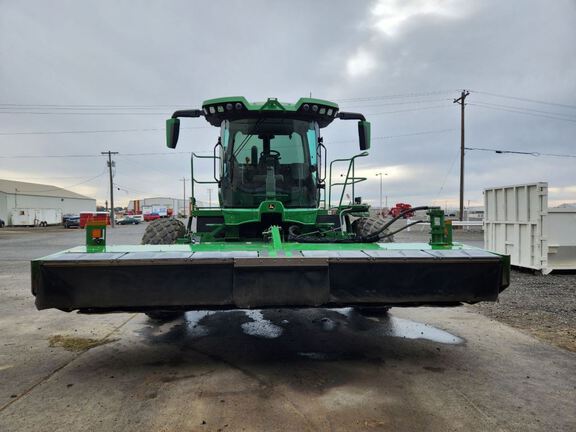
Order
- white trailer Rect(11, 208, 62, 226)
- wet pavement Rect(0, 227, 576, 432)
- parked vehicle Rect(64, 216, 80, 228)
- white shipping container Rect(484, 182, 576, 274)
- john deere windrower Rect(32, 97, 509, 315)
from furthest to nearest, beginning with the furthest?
white trailer Rect(11, 208, 62, 226)
parked vehicle Rect(64, 216, 80, 228)
white shipping container Rect(484, 182, 576, 274)
john deere windrower Rect(32, 97, 509, 315)
wet pavement Rect(0, 227, 576, 432)

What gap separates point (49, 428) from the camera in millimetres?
2906

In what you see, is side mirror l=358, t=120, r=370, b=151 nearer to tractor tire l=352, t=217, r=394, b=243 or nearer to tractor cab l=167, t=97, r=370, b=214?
tractor cab l=167, t=97, r=370, b=214

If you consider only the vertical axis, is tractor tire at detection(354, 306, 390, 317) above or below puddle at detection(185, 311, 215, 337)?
above

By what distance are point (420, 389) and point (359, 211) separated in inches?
108

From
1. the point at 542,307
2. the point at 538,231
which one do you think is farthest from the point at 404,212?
the point at 538,231

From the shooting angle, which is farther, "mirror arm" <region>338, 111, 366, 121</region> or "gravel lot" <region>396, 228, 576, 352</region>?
"mirror arm" <region>338, 111, 366, 121</region>

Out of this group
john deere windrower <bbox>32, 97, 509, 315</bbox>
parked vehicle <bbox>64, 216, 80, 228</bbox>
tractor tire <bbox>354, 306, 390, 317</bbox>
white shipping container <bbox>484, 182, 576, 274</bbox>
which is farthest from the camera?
parked vehicle <bbox>64, 216, 80, 228</bbox>

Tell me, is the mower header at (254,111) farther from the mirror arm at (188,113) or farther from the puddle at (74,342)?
the puddle at (74,342)

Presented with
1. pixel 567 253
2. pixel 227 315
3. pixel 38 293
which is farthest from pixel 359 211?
pixel 567 253

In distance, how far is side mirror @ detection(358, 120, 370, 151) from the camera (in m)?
6.04

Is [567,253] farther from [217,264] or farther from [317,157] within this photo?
[217,264]

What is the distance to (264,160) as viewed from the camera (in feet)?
18.6

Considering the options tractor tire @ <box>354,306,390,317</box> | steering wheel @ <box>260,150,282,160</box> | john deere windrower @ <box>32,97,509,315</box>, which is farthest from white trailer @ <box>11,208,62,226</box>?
john deere windrower @ <box>32,97,509,315</box>

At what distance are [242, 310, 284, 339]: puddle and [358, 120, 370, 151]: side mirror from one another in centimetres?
266
